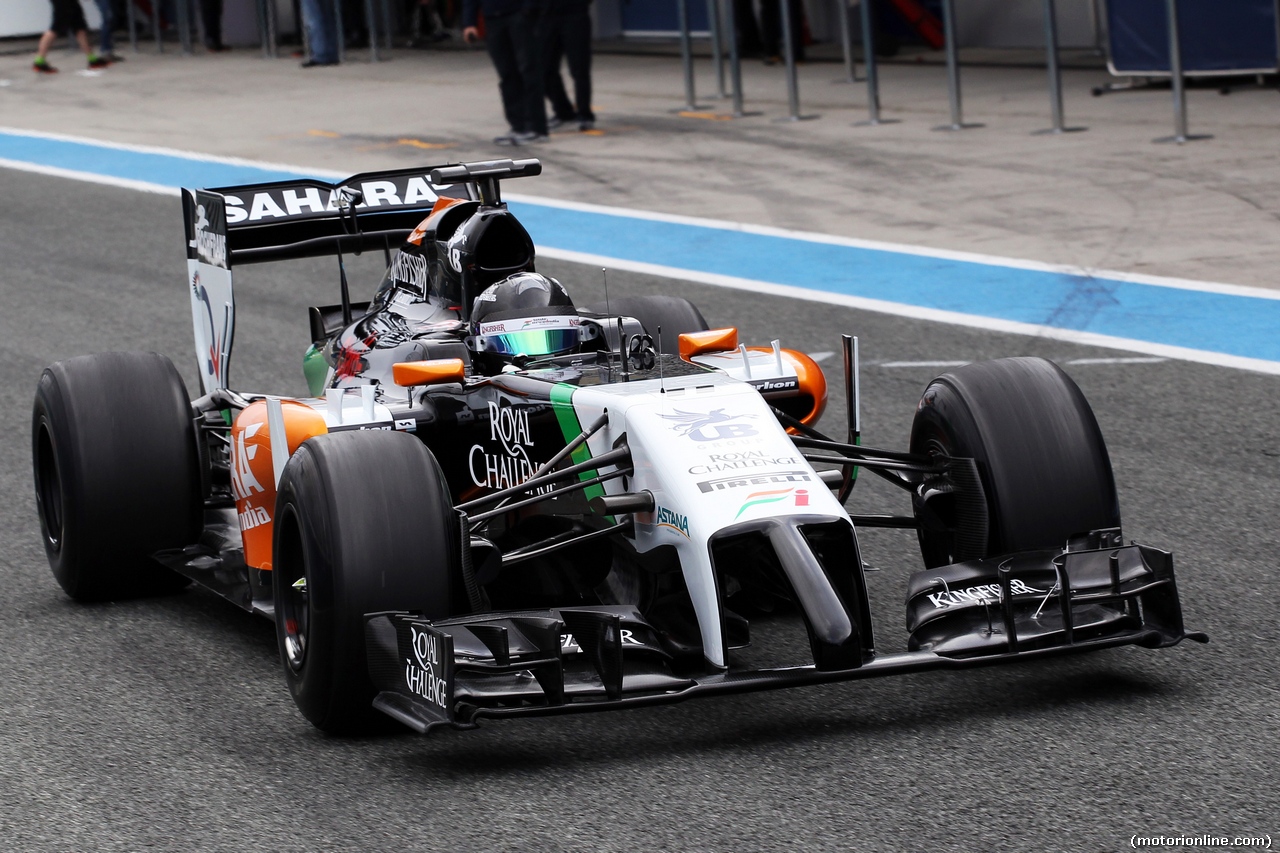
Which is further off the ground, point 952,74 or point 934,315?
point 952,74

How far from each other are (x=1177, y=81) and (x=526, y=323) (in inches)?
413

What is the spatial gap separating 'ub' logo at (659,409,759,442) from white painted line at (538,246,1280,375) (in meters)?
4.65

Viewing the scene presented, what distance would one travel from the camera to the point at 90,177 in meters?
17.8

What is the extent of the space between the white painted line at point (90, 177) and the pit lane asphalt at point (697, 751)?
10.5m

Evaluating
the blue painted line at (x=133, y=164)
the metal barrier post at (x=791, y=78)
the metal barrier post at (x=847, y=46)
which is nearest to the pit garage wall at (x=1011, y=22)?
the metal barrier post at (x=847, y=46)

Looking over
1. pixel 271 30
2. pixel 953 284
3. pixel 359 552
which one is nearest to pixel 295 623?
pixel 359 552

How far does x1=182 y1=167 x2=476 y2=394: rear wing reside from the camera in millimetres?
7094

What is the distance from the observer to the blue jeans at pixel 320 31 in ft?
86.6

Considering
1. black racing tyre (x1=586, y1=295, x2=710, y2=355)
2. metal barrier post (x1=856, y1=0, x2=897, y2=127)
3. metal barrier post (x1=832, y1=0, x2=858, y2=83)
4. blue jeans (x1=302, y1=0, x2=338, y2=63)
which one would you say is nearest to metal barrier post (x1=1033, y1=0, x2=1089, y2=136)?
metal barrier post (x1=856, y1=0, x2=897, y2=127)

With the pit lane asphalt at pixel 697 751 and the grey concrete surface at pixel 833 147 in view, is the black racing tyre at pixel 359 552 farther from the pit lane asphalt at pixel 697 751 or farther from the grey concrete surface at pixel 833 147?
the grey concrete surface at pixel 833 147

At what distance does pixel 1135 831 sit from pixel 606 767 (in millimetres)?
1292

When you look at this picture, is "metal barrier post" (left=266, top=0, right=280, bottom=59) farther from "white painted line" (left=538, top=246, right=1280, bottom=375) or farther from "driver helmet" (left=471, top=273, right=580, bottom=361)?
"driver helmet" (left=471, top=273, right=580, bottom=361)

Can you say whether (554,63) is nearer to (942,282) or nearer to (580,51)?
(580,51)

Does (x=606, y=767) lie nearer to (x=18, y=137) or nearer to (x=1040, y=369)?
(x=1040, y=369)
